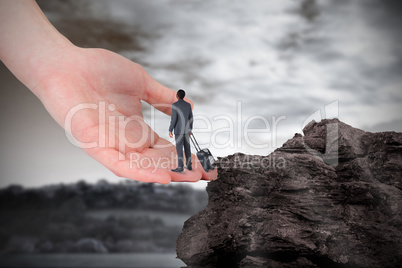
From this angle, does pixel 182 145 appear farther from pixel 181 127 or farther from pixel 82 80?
pixel 82 80

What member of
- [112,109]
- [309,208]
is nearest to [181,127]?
[112,109]

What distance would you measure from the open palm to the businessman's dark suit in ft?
0.79

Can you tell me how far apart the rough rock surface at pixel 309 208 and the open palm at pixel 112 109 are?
0.74 meters

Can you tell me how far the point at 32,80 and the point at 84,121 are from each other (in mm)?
1446

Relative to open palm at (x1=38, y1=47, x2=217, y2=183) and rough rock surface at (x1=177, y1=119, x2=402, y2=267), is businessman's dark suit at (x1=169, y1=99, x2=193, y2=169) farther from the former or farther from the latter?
rough rock surface at (x1=177, y1=119, x2=402, y2=267)

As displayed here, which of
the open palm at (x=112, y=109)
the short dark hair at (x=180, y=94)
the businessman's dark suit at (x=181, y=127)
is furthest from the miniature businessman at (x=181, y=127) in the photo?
the open palm at (x=112, y=109)

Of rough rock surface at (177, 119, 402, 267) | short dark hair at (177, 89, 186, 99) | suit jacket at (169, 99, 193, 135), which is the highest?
short dark hair at (177, 89, 186, 99)

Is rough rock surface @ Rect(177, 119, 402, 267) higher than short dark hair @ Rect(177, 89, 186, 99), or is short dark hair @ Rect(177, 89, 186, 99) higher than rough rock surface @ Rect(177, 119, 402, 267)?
short dark hair @ Rect(177, 89, 186, 99)

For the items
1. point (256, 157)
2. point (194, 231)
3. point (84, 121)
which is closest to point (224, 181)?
point (256, 157)

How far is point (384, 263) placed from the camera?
4.49 metres

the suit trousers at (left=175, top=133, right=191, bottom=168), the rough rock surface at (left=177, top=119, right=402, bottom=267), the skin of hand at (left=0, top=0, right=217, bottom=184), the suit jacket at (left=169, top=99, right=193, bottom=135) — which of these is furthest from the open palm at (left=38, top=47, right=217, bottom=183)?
the rough rock surface at (left=177, top=119, right=402, bottom=267)

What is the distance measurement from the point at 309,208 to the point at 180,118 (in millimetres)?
2443

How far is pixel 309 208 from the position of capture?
4.75 m

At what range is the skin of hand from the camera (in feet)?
15.5
